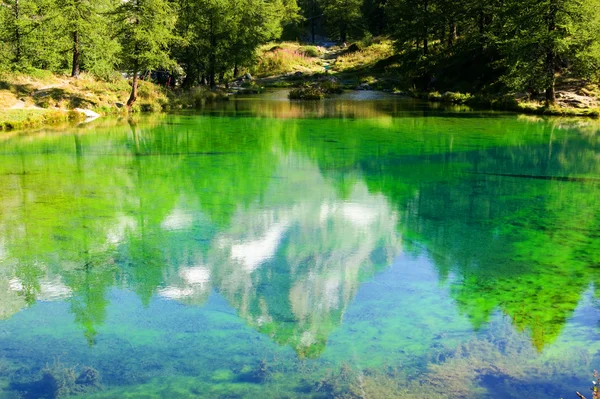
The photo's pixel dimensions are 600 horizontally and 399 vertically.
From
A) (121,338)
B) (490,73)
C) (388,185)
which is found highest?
(490,73)

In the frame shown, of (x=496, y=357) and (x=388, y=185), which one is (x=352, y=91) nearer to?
(x=388, y=185)

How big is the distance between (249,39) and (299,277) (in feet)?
145

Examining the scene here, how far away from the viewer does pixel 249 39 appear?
160 feet

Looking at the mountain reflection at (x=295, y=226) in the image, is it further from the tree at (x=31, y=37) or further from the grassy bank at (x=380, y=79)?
the tree at (x=31, y=37)

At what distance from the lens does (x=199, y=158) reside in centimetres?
1772

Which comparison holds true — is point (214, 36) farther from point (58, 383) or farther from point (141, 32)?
point (58, 383)

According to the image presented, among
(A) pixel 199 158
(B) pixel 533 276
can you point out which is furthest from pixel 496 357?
(A) pixel 199 158

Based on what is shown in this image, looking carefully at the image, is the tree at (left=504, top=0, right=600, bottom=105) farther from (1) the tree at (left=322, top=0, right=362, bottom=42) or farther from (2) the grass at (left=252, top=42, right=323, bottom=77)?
(1) the tree at (left=322, top=0, right=362, bottom=42)

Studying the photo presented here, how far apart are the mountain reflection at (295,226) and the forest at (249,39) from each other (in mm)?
12164

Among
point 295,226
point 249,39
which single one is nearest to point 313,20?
point 249,39

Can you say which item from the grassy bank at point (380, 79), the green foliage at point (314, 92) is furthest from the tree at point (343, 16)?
the green foliage at point (314, 92)

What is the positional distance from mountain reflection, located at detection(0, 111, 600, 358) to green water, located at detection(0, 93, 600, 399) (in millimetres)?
45

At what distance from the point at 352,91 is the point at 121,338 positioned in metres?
47.5

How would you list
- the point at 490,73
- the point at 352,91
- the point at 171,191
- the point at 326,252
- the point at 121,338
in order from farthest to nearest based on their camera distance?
the point at 352,91 < the point at 490,73 < the point at 171,191 < the point at 326,252 < the point at 121,338
